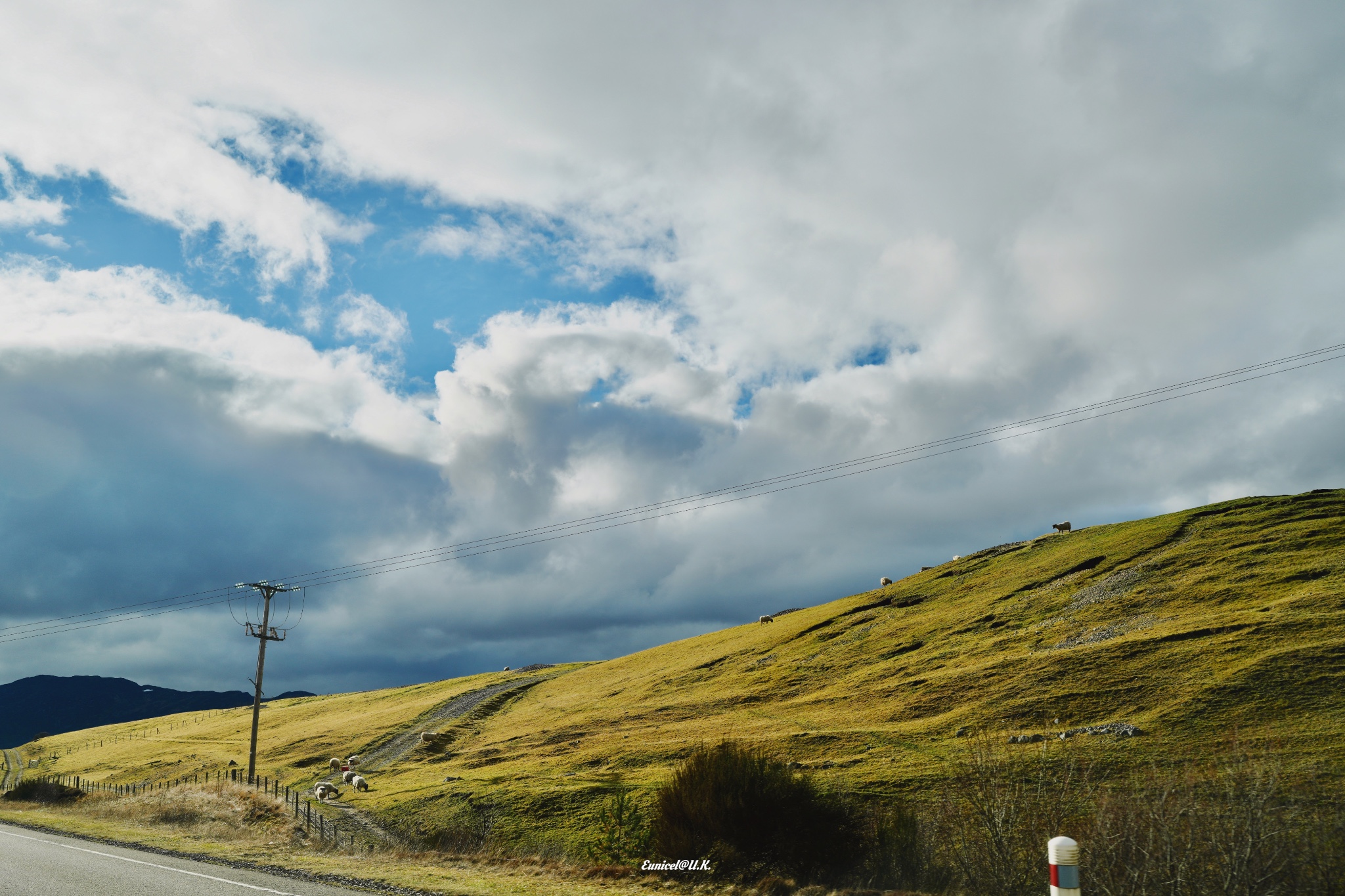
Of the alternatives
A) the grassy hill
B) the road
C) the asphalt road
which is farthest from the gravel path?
the asphalt road

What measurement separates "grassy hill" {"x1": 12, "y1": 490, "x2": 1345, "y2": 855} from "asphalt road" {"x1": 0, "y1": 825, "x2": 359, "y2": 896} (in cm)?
1509

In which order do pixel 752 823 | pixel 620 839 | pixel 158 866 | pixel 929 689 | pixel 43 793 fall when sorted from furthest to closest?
pixel 929 689
pixel 43 793
pixel 620 839
pixel 752 823
pixel 158 866

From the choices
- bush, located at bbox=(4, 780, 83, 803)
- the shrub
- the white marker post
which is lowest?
bush, located at bbox=(4, 780, 83, 803)

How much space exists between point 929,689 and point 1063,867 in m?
53.2

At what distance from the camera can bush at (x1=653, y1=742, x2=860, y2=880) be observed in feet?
79.4

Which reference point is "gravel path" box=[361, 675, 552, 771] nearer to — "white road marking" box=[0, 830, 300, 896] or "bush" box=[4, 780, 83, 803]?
"bush" box=[4, 780, 83, 803]

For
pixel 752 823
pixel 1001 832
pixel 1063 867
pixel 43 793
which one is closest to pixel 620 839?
pixel 752 823

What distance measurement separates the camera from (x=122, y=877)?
1959 cm

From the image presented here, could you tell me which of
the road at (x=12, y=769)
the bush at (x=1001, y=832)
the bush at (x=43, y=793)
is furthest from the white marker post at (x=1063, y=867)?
the road at (x=12, y=769)

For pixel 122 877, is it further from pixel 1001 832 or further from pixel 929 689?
pixel 929 689

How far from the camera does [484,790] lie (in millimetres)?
45656

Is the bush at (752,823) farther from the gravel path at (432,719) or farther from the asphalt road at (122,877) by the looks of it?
the gravel path at (432,719)

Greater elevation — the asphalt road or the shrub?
the asphalt road

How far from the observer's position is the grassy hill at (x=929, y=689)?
3959cm
